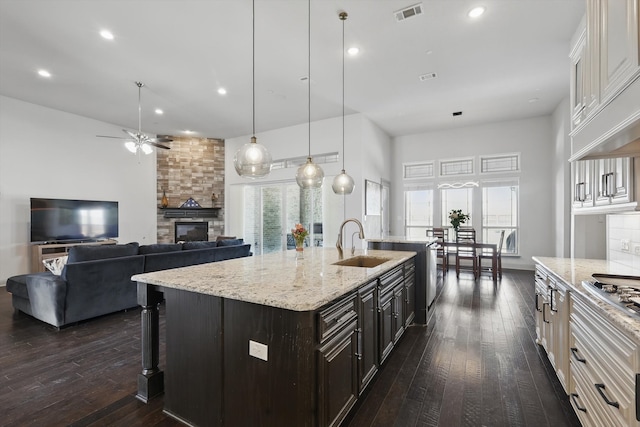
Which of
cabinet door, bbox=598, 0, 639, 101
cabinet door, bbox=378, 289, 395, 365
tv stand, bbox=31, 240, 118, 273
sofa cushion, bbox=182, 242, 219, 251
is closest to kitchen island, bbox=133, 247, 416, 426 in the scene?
cabinet door, bbox=378, 289, 395, 365

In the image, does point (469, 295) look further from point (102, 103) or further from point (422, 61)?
point (102, 103)

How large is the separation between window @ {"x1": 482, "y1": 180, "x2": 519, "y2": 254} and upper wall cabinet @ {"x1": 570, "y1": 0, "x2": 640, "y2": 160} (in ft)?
19.4

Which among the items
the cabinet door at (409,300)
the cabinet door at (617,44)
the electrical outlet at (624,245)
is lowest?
the cabinet door at (409,300)

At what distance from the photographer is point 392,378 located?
2.39 meters

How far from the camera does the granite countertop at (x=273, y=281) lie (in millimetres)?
1513

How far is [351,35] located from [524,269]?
262 inches

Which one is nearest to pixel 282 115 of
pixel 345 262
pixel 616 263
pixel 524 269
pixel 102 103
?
pixel 102 103

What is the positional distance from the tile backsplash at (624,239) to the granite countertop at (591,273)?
0.09 meters

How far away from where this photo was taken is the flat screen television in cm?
583

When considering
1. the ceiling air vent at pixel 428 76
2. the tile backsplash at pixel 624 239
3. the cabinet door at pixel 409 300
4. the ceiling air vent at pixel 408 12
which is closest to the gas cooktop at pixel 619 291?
the tile backsplash at pixel 624 239

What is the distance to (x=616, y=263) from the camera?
265cm

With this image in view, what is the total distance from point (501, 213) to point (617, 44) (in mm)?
6698

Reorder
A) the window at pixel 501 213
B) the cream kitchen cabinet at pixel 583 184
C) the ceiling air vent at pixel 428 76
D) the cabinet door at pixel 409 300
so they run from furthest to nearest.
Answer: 1. the window at pixel 501 213
2. the ceiling air vent at pixel 428 76
3. the cabinet door at pixel 409 300
4. the cream kitchen cabinet at pixel 583 184

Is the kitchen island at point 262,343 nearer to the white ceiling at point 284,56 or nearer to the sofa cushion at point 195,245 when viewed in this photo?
the sofa cushion at point 195,245
